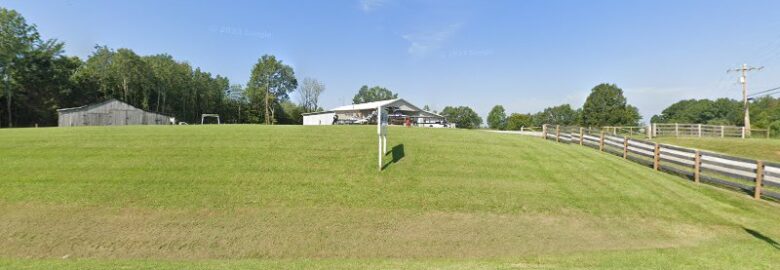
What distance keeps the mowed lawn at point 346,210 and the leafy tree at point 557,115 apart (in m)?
105

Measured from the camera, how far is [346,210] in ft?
27.8

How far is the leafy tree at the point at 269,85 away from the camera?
8362cm

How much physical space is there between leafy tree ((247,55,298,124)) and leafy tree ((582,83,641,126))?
6748cm

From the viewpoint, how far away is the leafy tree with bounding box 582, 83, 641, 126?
244 feet

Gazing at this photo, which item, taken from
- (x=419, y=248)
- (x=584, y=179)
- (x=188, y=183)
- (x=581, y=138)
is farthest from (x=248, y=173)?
(x=581, y=138)

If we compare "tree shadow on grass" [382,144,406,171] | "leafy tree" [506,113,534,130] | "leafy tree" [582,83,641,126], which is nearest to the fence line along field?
"tree shadow on grass" [382,144,406,171]

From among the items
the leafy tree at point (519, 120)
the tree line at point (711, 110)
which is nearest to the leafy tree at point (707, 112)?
the tree line at point (711, 110)

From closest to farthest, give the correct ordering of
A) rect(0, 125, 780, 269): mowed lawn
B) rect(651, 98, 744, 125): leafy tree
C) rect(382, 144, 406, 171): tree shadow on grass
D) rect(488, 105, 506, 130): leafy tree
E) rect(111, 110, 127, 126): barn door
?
rect(0, 125, 780, 269): mowed lawn
rect(382, 144, 406, 171): tree shadow on grass
rect(111, 110, 127, 126): barn door
rect(651, 98, 744, 125): leafy tree
rect(488, 105, 506, 130): leafy tree

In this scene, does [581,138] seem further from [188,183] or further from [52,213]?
[52,213]

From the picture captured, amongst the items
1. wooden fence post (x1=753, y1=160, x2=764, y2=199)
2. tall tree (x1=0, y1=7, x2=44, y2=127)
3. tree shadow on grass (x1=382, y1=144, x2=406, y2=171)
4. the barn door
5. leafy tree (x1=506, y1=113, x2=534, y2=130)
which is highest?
tall tree (x1=0, y1=7, x2=44, y2=127)

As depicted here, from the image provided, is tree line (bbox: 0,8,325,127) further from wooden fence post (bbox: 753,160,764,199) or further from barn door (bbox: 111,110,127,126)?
wooden fence post (bbox: 753,160,764,199)

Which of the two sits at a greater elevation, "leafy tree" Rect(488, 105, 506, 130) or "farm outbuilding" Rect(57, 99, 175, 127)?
"leafy tree" Rect(488, 105, 506, 130)

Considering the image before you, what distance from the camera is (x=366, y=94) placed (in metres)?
133

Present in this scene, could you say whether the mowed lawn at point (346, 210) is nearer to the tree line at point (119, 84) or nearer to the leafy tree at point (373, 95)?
the tree line at point (119, 84)
